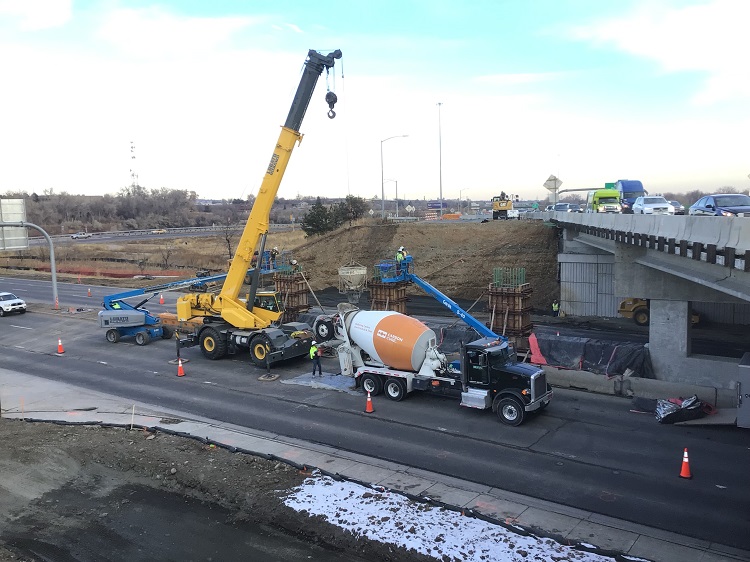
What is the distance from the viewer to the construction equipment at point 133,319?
28.2m

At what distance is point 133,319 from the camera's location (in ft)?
92.8

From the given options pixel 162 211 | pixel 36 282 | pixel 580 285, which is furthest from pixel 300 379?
pixel 162 211

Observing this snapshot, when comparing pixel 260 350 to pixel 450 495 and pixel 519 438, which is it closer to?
pixel 519 438

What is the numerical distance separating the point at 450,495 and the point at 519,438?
13.5 feet

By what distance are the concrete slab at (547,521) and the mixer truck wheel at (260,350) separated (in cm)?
1361

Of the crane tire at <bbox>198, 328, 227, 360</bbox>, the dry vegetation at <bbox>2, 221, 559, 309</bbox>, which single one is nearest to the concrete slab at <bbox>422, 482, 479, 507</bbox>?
the crane tire at <bbox>198, 328, 227, 360</bbox>

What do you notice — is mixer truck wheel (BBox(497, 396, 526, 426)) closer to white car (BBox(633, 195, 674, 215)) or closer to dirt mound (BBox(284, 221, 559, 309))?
white car (BBox(633, 195, 674, 215))

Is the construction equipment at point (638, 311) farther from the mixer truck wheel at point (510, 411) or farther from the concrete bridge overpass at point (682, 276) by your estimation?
the mixer truck wheel at point (510, 411)

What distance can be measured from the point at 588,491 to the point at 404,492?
3.98 meters

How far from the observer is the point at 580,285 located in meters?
34.8

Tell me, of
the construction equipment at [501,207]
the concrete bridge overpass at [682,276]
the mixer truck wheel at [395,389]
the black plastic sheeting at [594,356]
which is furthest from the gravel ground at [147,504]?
the construction equipment at [501,207]

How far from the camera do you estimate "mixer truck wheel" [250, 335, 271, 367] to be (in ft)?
75.9

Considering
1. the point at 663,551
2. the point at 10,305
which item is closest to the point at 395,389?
the point at 663,551

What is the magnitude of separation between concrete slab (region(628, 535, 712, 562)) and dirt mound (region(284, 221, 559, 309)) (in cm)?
2772
